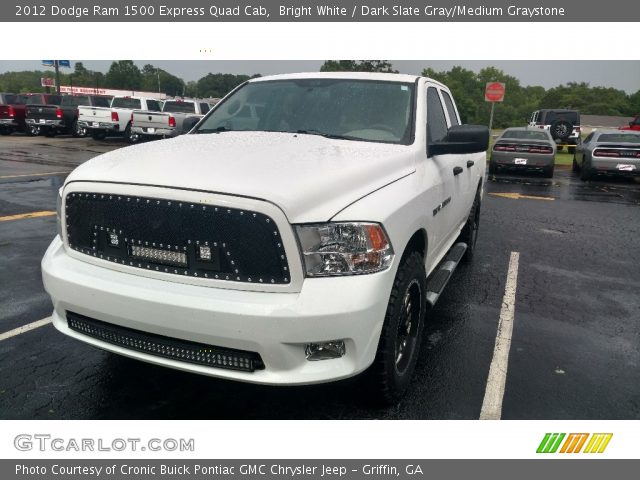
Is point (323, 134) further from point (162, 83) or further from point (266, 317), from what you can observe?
point (162, 83)

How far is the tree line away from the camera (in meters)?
99.2

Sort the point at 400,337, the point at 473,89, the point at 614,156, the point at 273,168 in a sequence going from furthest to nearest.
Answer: the point at 473,89
the point at 614,156
the point at 400,337
the point at 273,168

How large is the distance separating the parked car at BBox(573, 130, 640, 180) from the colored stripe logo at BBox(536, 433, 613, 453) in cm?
1368

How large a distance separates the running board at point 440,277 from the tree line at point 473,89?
71392 mm

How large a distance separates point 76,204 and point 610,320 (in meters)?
4.34

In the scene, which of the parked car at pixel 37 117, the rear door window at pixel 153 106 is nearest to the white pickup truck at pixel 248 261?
the rear door window at pixel 153 106

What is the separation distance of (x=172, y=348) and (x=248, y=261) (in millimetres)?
607

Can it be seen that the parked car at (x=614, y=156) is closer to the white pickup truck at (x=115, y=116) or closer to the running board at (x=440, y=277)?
the running board at (x=440, y=277)

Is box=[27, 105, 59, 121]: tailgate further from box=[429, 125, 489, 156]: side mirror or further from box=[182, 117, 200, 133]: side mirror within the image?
box=[429, 125, 489, 156]: side mirror

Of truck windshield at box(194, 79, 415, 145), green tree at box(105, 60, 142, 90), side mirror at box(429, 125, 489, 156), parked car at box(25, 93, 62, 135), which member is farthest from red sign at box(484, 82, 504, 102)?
green tree at box(105, 60, 142, 90)

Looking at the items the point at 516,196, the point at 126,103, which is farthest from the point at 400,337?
the point at 126,103

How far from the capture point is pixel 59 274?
9.29 ft

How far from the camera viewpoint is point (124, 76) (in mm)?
120938

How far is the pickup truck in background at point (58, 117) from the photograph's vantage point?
22.9 meters
